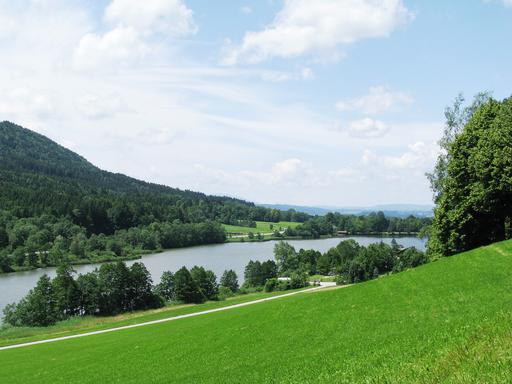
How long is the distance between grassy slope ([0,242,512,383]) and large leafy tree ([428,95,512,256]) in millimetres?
9626

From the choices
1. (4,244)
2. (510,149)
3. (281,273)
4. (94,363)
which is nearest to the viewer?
(94,363)

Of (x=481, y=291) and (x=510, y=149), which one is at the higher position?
(x=510, y=149)

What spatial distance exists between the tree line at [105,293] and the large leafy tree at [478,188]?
159ft

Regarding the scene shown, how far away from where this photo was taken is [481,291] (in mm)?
19344

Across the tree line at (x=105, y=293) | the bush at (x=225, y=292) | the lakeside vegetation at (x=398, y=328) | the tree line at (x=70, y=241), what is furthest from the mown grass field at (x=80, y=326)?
the tree line at (x=70, y=241)

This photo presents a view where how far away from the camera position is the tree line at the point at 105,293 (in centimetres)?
6175

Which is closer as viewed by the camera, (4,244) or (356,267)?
(356,267)

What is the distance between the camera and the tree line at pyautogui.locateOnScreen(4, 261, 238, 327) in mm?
61750

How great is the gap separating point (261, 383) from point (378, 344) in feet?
12.8

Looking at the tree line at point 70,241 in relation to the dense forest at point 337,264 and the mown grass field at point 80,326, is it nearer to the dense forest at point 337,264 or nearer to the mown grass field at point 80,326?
the dense forest at point 337,264

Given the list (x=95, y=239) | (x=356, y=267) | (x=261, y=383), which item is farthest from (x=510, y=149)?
(x=95, y=239)

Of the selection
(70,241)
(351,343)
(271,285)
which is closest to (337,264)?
(271,285)

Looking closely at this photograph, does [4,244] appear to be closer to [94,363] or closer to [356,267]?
[356,267]

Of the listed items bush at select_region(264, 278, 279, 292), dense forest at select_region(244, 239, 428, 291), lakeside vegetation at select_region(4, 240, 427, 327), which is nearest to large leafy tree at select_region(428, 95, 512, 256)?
lakeside vegetation at select_region(4, 240, 427, 327)
